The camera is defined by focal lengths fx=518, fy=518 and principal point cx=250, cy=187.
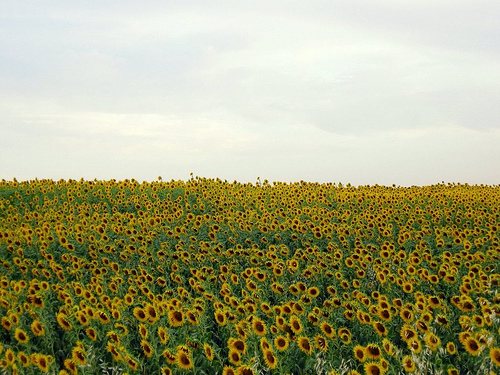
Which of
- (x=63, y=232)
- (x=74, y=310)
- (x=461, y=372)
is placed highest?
(x=63, y=232)

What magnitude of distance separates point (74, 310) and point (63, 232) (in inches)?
174

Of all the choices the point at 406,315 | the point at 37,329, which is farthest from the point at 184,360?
the point at 406,315

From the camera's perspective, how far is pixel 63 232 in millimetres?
10766

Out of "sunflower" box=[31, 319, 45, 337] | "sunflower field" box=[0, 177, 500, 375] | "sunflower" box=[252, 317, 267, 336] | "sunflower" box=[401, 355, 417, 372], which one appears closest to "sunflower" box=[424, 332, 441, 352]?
"sunflower field" box=[0, 177, 500, 375]

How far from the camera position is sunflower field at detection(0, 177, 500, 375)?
5480mm

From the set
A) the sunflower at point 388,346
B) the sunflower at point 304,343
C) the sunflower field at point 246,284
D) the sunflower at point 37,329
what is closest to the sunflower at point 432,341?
the sunflower field at point 246,284

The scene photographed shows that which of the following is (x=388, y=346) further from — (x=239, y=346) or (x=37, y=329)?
(x=37, y=329)

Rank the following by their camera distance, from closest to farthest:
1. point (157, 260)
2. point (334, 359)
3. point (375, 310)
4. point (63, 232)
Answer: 1. point (334, 359)
2. point (375, 310)
3. point (157, 260)
4. point (63, 232)

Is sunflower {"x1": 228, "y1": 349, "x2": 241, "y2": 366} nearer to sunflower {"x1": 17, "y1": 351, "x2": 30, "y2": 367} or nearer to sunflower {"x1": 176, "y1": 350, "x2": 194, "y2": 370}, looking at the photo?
sunflower {"x1": 176, "y1": 350, "x2": 194, "y2": 370}

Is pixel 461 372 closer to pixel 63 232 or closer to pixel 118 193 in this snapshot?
pixel 63 232

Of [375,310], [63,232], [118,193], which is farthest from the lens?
[118,193]

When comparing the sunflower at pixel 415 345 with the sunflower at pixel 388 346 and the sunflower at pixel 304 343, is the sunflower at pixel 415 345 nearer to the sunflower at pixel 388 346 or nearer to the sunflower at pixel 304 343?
the sunflower at pixel 388 346

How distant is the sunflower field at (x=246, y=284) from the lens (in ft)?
18.0

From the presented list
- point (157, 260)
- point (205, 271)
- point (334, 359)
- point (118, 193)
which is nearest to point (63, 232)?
point (157, 260)
